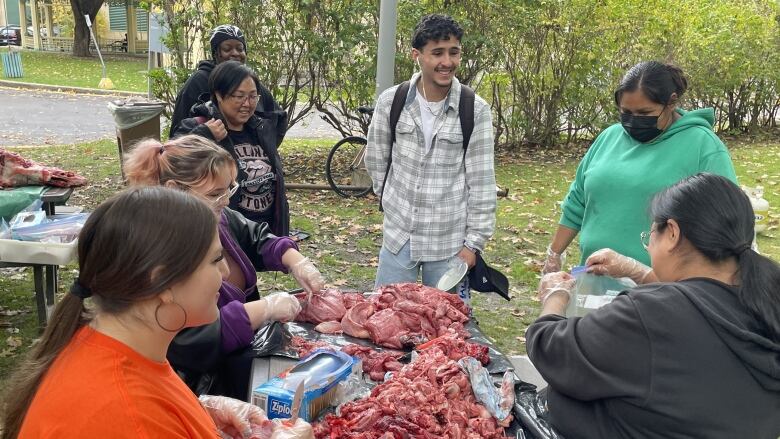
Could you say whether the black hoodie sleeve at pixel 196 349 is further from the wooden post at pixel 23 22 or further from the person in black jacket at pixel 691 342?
the wooden post at pixel 23 22

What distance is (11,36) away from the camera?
35500mm

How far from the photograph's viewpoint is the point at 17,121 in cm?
1440

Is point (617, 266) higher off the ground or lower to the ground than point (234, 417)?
higher

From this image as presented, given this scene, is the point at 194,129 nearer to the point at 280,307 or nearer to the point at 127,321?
the point at 280,307

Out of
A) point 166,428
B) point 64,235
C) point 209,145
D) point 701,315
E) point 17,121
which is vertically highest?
point 209,145

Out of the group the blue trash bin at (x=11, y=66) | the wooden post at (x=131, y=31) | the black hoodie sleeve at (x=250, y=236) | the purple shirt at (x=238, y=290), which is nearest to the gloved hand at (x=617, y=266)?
the purple shirt at (x=238, y=290)

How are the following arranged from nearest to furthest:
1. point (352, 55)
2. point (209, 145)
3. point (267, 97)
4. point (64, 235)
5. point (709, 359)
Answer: point (709, 359) < point (209, 145) < point (64, 235) < point (267, 97) < point (352, 55)

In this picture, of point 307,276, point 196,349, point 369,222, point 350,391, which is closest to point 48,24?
point 369,222

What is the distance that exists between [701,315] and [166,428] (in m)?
1.46

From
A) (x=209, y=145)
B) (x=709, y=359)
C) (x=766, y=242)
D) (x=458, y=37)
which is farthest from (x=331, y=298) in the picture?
(x=766, y=242)

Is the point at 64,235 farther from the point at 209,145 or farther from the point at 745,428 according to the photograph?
the point at 745,428

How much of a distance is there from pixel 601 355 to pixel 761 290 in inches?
19.2

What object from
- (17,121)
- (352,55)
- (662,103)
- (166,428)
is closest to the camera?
(166,428)

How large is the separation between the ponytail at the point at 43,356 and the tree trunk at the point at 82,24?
104 ft
